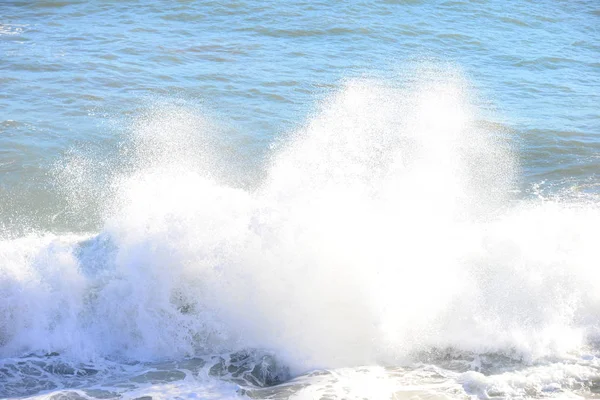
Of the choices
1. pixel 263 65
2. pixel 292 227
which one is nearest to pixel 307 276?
pixel 292 227

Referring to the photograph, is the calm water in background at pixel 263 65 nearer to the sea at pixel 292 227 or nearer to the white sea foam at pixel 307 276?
the sea at pixel 292 227

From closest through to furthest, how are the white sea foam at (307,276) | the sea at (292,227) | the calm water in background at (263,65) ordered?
the sea at (292,227) < the white sea foam at (307,276) < the calm water in background at (263,65)

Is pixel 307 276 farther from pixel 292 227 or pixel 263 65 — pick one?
pixel 263 65

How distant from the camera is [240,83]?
1590 cm

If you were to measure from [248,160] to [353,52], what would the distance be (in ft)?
20.5

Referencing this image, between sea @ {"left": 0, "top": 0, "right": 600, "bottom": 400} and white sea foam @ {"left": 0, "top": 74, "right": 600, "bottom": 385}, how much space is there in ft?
0.09

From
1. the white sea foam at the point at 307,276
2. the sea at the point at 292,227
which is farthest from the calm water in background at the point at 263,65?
the white sea foam at the point at 307,276

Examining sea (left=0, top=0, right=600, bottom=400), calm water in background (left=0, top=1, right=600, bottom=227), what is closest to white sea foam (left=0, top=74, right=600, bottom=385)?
sea (left=0, top=0, right=600, bottom=400)

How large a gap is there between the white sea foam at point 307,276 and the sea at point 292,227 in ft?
0.09

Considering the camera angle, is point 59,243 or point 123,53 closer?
point 59,243

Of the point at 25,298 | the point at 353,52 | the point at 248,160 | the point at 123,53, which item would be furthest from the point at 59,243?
the point at 353,52

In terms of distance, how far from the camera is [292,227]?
925 cm

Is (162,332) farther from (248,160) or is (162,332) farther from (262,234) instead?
(248,160)

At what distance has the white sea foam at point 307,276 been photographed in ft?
28.2
